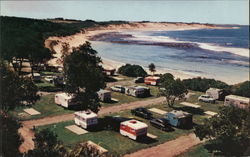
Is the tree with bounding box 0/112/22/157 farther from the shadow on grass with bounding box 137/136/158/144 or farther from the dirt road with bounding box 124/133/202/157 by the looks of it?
the shadow on grass with bounding box 137/136/158/144

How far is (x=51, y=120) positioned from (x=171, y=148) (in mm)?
17652

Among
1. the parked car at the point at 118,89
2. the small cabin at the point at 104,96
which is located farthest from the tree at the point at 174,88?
the parked car at the point at 118,89

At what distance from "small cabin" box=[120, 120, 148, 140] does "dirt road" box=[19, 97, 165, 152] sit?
9.63 meters

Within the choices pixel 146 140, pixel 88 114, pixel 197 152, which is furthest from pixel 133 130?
pixel 197 152

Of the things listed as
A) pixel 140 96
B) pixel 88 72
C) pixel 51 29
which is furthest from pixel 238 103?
pixel 51 29

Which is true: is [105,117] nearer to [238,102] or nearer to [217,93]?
[238,102]

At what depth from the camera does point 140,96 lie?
57094 millimetres

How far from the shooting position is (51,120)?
4247cm

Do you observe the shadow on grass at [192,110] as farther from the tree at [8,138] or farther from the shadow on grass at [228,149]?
the tree at [8,138]

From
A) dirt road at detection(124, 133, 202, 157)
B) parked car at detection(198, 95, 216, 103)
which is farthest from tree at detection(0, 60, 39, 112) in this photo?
parked car at detection(198, 95, 216, 103)

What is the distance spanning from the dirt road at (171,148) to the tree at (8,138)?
13.7 m

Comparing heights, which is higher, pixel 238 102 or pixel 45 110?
pixel 238 102

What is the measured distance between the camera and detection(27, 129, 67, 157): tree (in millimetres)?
21562

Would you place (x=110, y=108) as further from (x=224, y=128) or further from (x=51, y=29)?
(x=51, y=29)
